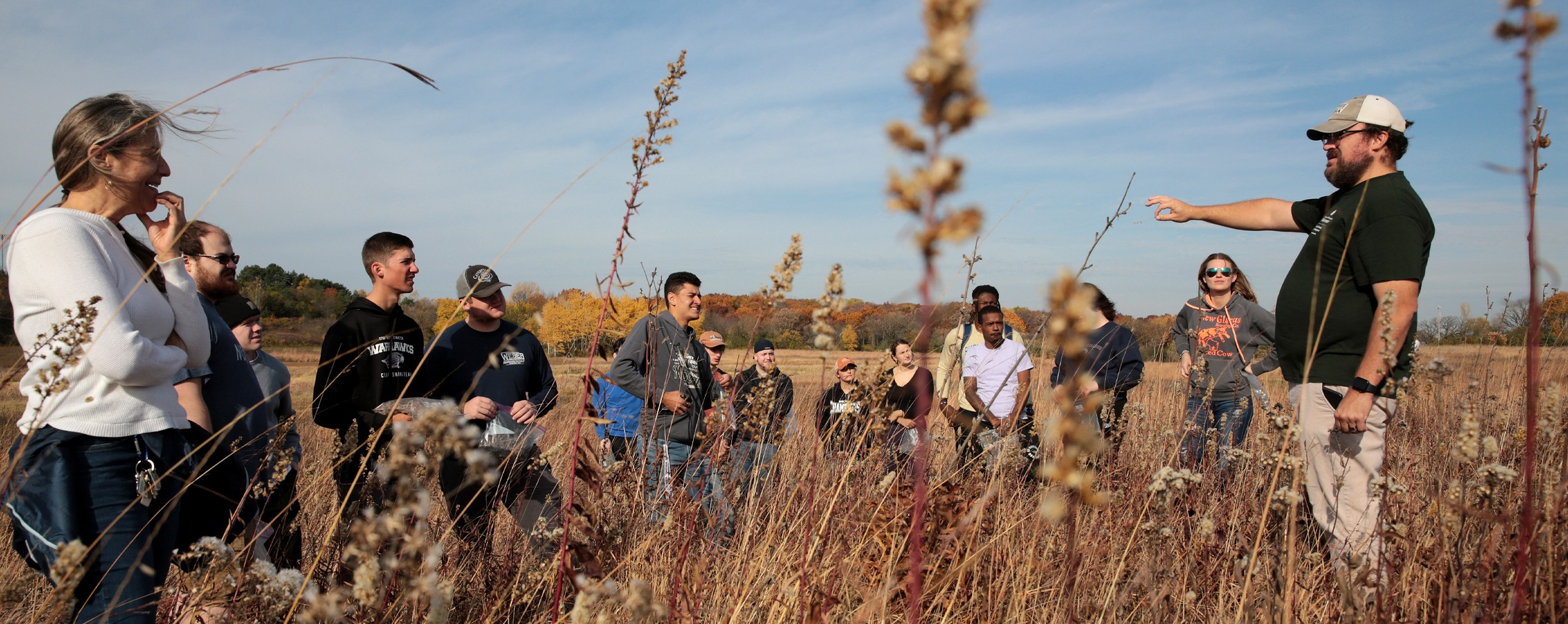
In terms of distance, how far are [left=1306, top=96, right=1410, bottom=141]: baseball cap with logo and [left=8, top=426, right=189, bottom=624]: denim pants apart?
4045mm

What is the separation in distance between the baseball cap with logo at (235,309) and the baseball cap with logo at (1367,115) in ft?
16.5

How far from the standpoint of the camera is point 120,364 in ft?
6.01

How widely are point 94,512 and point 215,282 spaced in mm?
1946

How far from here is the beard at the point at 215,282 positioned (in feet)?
11.3

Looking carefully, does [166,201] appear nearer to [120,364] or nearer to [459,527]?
[120,364]

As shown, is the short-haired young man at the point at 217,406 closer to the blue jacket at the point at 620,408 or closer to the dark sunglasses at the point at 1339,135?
the blue jacket at the point at 620,408

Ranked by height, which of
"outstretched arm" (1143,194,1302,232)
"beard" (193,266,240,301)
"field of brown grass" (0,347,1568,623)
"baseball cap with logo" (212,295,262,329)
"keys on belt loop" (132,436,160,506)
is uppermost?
"outstretched arm" (1143,194,1302,232)

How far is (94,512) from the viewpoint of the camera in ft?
6.21

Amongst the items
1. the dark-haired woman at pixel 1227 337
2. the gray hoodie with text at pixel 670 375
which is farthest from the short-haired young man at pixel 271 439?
the dark-haired woman at pixel 1227 337

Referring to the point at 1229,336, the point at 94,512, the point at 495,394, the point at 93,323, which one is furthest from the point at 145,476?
the point at 1229,336

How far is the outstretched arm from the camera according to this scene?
3.36 meters

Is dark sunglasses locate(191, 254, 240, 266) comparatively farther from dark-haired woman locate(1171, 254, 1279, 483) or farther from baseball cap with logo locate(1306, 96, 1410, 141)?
dark-haired woman locate(1171, 254, 1279, 483)

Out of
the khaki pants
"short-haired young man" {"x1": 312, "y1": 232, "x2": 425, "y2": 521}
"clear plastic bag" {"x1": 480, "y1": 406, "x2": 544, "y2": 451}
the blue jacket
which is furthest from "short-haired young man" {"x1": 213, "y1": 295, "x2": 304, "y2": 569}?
the khaki pants

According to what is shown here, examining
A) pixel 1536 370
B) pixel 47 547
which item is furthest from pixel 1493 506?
pixel 47 547
